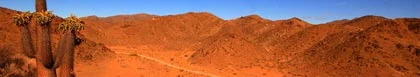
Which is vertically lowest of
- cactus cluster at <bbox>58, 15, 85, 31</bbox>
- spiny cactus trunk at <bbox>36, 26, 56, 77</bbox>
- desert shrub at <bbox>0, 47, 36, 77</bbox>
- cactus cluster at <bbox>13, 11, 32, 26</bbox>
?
desert shrub at <bbox>0, 47, 36, 77</bbox>

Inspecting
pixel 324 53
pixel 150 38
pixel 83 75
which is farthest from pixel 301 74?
pixel 150 38

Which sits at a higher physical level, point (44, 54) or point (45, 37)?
point (45, 37)

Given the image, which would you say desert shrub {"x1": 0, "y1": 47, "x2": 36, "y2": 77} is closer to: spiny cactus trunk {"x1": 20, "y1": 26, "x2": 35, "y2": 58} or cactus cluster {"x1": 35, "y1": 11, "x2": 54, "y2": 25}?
spiny cactus trunk {"x1": 20, "y1": 26, "x2": 35, "y2": 58}

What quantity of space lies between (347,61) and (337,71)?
4.31 ft

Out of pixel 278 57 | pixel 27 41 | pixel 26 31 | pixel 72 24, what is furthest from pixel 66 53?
pixel 278 57

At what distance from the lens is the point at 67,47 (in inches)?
333

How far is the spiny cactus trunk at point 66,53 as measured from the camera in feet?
27.7

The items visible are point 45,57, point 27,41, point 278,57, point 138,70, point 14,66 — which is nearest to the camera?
point 45,57

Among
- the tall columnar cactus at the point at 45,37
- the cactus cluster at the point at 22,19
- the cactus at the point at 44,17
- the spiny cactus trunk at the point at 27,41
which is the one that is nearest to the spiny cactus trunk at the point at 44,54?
the tall columnar cactus at the point at 45,37

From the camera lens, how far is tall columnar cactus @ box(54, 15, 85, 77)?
846 cm

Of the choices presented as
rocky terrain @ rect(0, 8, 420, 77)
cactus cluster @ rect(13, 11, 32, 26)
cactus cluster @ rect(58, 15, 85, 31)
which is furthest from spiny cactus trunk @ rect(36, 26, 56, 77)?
rocky terrain @ rect(0, 8, 420, 77)

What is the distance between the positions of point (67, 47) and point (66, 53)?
0.11 metres

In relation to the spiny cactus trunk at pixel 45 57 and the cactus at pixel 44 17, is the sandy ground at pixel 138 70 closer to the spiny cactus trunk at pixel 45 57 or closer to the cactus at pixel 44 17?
the spiny cactus trunk at pixel 45 57

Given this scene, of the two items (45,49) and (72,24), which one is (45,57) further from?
(72,24)
